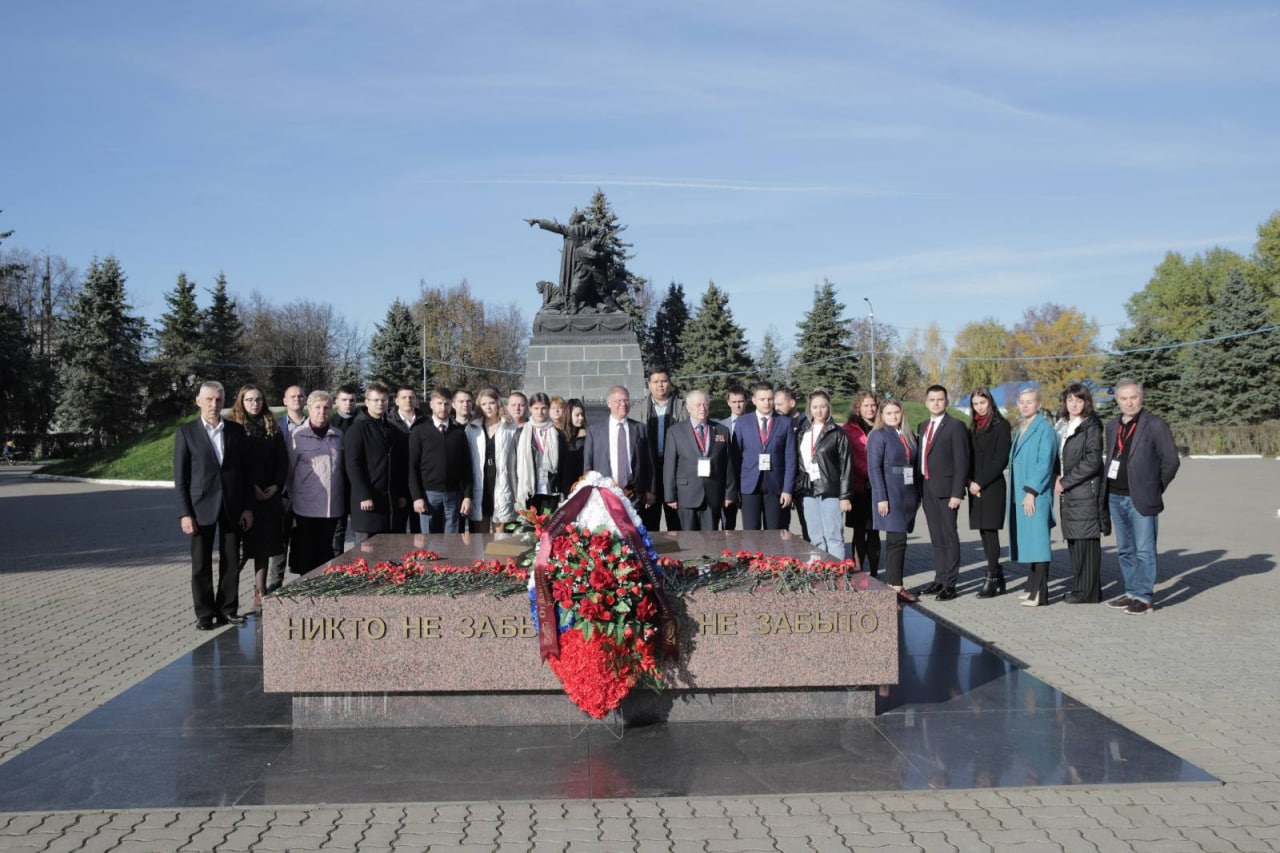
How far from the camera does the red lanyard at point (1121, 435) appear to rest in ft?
28.8

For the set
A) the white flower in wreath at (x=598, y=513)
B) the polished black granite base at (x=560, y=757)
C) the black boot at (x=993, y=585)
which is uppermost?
the white flower in wreath at (x=598, y=513)

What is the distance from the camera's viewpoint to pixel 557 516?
556cm

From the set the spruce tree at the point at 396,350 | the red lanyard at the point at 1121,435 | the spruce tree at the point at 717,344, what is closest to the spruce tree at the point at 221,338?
the spruce tree at the point at 396,350

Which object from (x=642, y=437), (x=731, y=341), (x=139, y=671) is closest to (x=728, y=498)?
(x=642, y=437)

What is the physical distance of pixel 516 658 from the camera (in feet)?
17.4

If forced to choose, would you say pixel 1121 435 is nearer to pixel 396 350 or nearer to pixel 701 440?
pixel 701 440

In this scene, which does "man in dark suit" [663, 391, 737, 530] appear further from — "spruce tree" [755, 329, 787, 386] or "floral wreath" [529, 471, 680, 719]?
"spruce tree" [755, 329, 787, 386]

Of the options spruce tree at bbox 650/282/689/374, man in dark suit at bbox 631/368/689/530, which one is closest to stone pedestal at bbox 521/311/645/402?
man in dark suit at bbox 631/368/689/530

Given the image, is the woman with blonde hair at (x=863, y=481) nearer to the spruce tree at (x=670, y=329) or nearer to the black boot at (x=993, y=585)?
the black boot at (x=993, y=585)

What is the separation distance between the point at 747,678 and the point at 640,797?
114 cm

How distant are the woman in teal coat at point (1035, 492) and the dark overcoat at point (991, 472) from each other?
23 centimetres

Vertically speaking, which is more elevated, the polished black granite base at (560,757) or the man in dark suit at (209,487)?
the man in dark suit at (209,487)

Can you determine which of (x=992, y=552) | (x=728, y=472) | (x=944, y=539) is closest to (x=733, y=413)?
(x=728, y=472)

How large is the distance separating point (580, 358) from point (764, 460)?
10.3 meters
